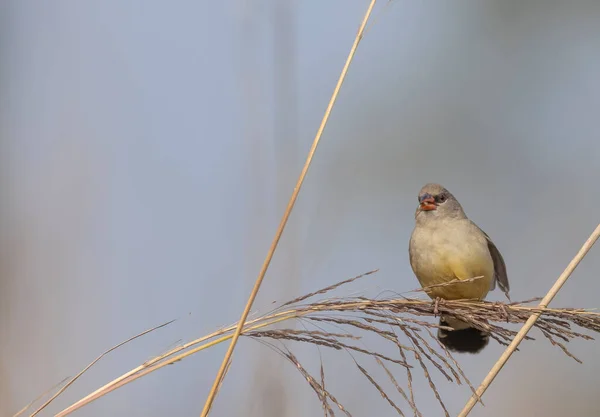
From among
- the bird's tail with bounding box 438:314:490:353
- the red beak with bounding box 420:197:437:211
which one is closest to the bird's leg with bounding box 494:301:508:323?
the bird's tail with bounding box 438:314:490:353

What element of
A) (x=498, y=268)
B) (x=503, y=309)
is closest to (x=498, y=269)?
(x=498, y=268)

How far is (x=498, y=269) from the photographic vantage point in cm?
366

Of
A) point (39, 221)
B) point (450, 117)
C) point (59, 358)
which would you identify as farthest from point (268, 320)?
point (450, 117)

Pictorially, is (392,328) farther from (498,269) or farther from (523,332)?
(498,269)

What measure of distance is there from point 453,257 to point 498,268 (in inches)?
14.1

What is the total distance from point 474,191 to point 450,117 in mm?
410

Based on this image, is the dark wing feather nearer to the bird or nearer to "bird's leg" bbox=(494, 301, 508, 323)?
the bird

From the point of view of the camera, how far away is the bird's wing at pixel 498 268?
364 centimetres

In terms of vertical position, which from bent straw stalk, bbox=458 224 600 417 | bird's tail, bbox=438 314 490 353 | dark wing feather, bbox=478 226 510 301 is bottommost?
bird's tail, bbox=438 314 490 353

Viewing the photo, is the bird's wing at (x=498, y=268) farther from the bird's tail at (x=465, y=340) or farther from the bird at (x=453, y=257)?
the bird's tail at (x=465, y=340)

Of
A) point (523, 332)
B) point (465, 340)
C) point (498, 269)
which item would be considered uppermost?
point (523, 332)

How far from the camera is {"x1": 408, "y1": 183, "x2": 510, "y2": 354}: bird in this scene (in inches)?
134

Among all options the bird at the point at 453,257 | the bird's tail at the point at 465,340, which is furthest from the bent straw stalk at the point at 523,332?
the bird's tail at the point at 465,340

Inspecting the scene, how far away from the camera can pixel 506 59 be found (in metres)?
4.12
